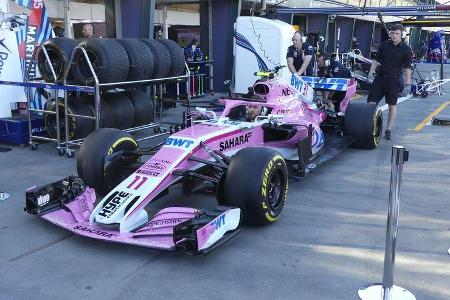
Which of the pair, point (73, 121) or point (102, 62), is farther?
point (73, 121)

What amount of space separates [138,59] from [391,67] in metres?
3.92

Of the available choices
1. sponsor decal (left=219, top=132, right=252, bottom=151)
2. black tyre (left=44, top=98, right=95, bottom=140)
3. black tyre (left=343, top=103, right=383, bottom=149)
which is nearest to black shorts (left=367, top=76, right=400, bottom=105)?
black tyre (left=343, top=103, right=383, bottom=149)

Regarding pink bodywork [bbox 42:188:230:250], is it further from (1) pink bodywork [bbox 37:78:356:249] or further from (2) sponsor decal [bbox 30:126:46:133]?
(2) sponsor decal [bbox 30:126:46:133]

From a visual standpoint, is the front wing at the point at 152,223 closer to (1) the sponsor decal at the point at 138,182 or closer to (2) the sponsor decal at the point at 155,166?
(1) the sponsor decal at the point at 138,182

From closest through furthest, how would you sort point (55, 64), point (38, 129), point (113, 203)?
point (113, 203), point (55, 64), point (38, 129)

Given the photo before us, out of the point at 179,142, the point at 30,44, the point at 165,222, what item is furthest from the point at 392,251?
the point at 30,44

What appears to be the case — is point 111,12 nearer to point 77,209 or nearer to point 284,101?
point 284,101

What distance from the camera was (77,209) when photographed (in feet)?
13.4

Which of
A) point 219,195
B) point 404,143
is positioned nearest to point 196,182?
point 219,195

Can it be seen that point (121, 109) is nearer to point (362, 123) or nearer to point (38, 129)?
point (38, 129)

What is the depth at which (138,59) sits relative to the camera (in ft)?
23.7

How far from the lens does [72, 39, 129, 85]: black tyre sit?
672 cm

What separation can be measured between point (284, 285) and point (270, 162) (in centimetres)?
116

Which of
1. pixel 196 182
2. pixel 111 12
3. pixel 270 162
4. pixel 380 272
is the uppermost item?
pixel 111 12
